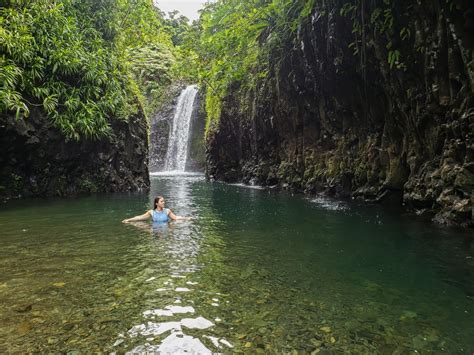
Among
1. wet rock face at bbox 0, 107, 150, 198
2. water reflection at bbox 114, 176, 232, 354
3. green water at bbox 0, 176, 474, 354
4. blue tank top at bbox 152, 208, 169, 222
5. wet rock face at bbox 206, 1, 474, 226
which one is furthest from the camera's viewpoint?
wet rock face at bbox 0, 107, 150, 198

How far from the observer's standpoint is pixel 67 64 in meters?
14.2

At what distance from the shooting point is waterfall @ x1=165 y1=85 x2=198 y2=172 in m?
37.3

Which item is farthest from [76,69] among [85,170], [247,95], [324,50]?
[247,95]

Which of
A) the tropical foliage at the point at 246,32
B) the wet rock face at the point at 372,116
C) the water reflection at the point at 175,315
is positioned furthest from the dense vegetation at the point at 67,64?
the wet rock face at the point at 372,116

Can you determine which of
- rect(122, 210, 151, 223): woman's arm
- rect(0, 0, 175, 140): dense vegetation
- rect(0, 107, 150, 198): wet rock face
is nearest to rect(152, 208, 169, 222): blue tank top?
rect(122, 210, 151, 223): woman's arm

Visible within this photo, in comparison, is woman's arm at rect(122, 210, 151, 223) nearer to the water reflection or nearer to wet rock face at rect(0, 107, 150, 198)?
the water reflection

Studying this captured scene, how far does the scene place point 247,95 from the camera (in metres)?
25.2

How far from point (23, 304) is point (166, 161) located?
34222 mm

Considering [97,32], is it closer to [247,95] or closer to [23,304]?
[247,95]

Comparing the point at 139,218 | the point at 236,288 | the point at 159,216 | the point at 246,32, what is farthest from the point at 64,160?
the point at 236,288

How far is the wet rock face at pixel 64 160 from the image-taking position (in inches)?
555

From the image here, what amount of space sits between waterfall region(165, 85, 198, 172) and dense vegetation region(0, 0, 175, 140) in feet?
53.2

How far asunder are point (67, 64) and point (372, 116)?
11516mm

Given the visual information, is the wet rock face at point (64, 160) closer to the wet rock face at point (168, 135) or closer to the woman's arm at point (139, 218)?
the woman's arm at point (139, 218)
